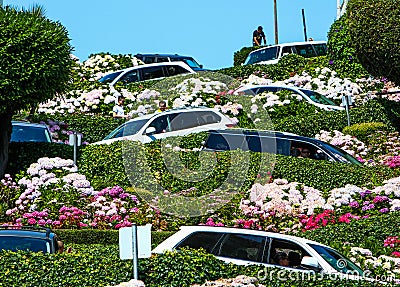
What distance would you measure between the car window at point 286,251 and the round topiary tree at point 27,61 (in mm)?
9372

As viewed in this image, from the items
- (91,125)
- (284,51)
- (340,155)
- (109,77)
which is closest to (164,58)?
(284,51)

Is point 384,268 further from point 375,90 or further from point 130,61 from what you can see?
point 130,61

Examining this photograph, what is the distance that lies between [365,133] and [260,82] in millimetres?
8136

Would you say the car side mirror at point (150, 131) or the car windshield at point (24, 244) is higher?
the car side mirror at point (150, 131)

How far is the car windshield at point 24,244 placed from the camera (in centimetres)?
1318

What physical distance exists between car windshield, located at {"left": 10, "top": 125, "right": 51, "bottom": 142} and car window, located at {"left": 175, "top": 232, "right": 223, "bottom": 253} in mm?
10735

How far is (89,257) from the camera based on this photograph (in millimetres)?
11859

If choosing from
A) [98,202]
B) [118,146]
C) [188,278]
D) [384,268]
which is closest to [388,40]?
[118,146]

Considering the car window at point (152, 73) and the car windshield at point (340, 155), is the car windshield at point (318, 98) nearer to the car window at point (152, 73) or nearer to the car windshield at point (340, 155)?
the car window at point (152, 73)

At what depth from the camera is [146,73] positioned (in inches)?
1428

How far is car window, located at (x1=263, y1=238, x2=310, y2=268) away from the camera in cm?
1276

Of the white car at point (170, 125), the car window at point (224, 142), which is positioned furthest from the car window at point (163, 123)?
the car window at point (224, 142)

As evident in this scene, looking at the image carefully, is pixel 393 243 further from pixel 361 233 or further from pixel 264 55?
pixel 264 55

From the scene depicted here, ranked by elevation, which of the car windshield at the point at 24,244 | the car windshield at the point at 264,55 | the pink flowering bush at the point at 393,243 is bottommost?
the pink flowering bush at the point at 393,243
